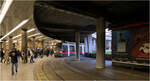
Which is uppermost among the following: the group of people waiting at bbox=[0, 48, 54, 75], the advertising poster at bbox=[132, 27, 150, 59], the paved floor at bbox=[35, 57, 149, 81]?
the advertising poster at bbox=[132, 27, 150, 59]

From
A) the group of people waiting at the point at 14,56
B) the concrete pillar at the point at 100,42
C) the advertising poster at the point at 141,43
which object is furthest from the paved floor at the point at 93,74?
the group of people waiting at the point at 14,56

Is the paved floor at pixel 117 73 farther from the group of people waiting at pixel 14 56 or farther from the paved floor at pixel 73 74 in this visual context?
the group of people waiting at pixel 14 56

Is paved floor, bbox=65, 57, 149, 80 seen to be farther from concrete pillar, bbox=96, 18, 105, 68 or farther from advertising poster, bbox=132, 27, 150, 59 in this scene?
advertising poster, bbox=132, 27, 150, 59

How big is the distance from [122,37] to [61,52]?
64.9 feet

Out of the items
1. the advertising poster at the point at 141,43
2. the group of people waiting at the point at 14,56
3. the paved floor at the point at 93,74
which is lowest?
the paved floor at the point at 93,74

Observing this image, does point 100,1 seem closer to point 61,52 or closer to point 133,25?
point 133,25

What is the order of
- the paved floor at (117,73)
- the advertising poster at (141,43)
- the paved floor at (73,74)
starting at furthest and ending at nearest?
the advertising poster at (141,43) → the paved floor at (117,73) → the paved floor at (73,74)

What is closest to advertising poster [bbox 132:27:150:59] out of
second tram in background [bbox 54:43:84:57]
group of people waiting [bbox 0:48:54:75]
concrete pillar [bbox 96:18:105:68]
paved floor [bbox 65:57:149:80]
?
paved floor [bbox 65:57:149:80]

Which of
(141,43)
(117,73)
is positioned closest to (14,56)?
(117,73)

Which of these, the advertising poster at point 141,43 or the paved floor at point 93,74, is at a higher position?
the advertising poster at point 141,43

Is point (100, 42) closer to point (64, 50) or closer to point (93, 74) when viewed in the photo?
point (93, 74)

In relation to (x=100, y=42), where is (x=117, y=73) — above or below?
below

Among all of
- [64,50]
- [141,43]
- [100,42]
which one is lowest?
[64,50]

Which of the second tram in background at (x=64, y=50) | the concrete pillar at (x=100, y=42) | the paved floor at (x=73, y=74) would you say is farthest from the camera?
the second tram in background at (x=64, y=50)
